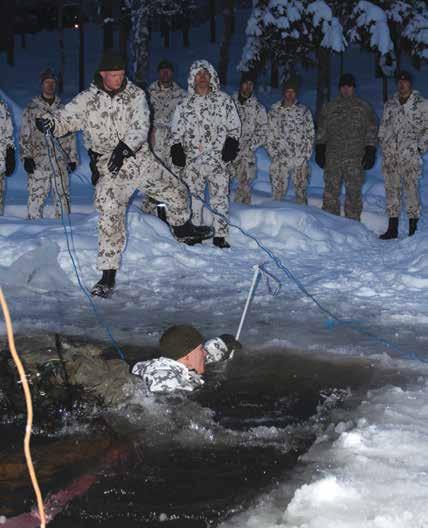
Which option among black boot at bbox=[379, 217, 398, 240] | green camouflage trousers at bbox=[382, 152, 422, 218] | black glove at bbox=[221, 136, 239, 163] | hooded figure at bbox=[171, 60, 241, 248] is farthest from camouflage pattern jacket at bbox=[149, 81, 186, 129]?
black boot at bbox=[379, 217, 398, 240]

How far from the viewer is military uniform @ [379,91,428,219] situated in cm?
1112

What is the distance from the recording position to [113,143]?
26.0 ft

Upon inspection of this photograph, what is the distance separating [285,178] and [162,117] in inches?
81.1

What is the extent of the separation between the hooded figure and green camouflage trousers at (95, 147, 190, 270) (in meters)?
1.93

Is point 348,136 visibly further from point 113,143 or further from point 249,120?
point 113,143

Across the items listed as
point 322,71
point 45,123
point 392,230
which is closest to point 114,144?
point 45,123

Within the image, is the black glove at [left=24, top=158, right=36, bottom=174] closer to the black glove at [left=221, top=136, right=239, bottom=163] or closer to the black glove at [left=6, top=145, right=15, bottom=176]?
the black glove at [left=6, top=145, right=15, bottom=176]

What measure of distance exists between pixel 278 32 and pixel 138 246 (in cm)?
1834

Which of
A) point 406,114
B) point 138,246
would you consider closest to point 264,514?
point 138,246

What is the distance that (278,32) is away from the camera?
26625 millimetres

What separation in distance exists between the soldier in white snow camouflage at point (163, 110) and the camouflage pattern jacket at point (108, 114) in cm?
373

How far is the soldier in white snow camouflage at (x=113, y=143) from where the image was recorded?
305 inches

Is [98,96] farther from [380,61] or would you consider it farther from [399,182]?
[380,61]

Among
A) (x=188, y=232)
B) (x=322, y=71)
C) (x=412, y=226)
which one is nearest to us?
(x=188, y=232)
